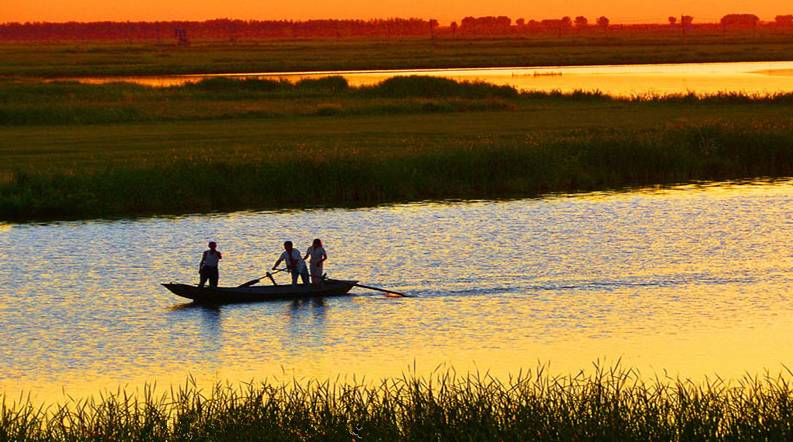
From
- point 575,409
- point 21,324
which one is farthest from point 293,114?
point 575,409

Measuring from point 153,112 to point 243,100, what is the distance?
51.4 feet

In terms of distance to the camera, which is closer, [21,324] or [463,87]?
[21,324]

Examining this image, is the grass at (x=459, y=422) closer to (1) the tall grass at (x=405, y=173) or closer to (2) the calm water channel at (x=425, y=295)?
(2) the calm water channel at (x=425, y=295)

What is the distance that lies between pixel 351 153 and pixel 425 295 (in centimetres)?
2404

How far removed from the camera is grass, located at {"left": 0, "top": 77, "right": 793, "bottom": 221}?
179 ft

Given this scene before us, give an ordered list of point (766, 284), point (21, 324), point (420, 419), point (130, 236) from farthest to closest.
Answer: point (130, 236), point (766, 284), point (21, 324), point (420, 419)

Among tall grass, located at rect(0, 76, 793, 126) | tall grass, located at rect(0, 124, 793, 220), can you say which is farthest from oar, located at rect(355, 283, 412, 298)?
tall grass, located at rect(0, 76, 793, 126)

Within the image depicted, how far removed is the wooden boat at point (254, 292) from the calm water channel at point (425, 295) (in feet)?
1.17

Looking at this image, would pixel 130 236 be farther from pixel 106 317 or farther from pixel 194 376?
pixel 194 376

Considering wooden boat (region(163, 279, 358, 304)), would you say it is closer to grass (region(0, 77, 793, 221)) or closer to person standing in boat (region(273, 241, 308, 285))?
person standing in boat (region(273, 241, 308, 285))

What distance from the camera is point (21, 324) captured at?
32.3 metres

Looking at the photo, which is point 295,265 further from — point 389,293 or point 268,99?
point 268,99

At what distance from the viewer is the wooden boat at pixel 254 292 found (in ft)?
112

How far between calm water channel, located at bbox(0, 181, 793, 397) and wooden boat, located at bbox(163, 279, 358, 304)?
0.36 metres
